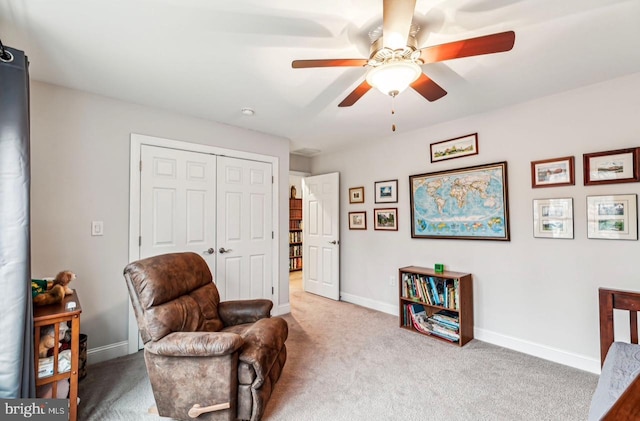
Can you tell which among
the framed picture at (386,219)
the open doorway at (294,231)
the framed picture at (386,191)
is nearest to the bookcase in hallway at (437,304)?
the framed picture at (386,219)

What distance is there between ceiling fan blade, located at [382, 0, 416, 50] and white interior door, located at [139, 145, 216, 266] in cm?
239

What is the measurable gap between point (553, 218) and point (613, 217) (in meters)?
0.38

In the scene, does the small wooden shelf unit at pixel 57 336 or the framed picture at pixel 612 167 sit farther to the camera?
the framed picture at pixel 612 167

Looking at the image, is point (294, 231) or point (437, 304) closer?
point (437, 304)

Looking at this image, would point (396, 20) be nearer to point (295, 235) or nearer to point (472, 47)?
point (472, 47)

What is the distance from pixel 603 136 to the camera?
2377mm

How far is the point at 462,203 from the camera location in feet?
10.5

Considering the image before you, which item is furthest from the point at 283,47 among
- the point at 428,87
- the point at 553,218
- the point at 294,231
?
the point at 294,231

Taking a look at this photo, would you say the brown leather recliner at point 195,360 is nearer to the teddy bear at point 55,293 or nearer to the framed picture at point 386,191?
the teddy bear at point 55,293

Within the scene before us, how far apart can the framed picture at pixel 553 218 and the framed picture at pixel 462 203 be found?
25 cm

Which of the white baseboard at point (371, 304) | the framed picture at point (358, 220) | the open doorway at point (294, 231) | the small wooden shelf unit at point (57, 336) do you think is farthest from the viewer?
the open doorway at point (294, 231)

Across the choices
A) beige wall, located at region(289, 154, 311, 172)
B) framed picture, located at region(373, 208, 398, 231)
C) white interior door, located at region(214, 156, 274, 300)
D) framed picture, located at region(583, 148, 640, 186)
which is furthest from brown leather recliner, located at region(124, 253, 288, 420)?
beige wall, located at region(289, 154, 311, 172)

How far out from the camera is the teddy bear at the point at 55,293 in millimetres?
1786

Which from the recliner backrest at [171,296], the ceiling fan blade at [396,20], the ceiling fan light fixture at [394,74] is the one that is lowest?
the recliner backrest at [171,296]
